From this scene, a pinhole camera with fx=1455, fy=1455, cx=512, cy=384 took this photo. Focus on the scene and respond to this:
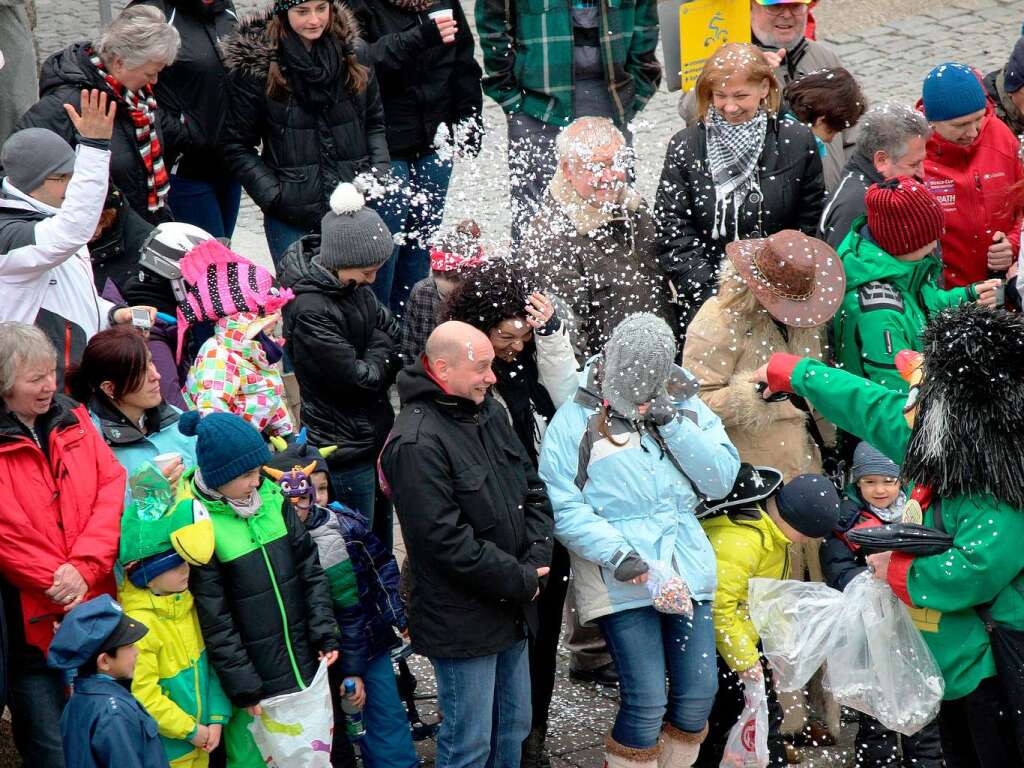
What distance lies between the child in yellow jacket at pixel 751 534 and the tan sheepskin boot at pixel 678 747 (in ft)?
1.00

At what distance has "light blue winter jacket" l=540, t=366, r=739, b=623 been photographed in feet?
18.1

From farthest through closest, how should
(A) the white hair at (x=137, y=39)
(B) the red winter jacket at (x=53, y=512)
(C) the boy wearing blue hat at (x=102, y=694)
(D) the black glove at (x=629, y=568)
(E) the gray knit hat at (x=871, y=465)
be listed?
(A) the white hair at (x=137, y=39) < (E) the gray knit hat at (x=871, y=465) < (D) the black glove at (x=629, y=568) < (B) the red winter jacket at (x=53, y=512) < (C) the boy wearing blue hat at (x=102, y=694)

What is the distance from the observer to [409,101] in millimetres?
8016

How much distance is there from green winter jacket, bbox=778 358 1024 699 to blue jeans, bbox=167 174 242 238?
12.7 feet

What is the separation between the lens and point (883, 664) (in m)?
5.02

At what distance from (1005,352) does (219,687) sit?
2.86m

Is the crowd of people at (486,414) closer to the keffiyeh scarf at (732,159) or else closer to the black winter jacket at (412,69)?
the keffiyeh scarf at (732,159)

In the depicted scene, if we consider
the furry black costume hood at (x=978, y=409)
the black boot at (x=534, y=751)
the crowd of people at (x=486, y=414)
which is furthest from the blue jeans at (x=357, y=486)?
the furry black costume hood at (x=978, y=409)

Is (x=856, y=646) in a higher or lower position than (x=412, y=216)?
lower

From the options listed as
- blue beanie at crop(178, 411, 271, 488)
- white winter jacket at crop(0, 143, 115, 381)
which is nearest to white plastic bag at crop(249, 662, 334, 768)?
blue beanie at crop(178, 411, 271, 488)

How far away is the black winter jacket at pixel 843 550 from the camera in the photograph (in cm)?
582

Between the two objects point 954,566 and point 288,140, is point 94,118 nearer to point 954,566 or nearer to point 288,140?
point 288,140

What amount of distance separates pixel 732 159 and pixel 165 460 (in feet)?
9.78

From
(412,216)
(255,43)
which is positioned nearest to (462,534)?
(255,43)
